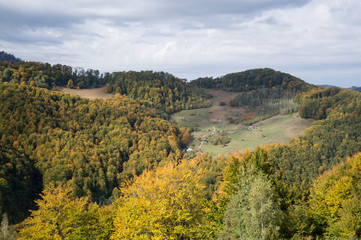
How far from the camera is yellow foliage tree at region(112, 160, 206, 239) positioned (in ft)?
76.1

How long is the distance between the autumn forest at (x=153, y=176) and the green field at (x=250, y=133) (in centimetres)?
826

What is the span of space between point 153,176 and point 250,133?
122 metres

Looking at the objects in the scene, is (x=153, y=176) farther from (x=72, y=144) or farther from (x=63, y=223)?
(x=72, y=144)

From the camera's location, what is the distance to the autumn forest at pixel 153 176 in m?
24.1

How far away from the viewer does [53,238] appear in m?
27.4

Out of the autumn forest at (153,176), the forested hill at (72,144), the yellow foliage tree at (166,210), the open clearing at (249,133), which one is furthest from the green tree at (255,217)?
the open clearing at (249,133)

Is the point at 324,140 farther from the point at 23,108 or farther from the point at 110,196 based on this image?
the point at 23,108

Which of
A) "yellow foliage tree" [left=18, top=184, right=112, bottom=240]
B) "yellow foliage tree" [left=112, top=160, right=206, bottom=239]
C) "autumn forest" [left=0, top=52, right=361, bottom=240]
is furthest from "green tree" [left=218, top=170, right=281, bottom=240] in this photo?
"yellow foliage tree" [left=18, top=184, right=112, bottom=240]

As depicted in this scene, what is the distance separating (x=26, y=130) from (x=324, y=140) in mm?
152817

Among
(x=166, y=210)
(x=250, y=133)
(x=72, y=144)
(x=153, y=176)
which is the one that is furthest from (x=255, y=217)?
(x=250, y=133)

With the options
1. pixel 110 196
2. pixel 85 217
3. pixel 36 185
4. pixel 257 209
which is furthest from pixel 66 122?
pixel 257 209

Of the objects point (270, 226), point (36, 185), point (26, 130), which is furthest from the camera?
point (26, 130)

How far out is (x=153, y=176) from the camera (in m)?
57.2

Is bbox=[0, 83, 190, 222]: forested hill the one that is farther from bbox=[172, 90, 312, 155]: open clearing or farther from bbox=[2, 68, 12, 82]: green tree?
bbox=[2, 68, 12, 82]: green tree
